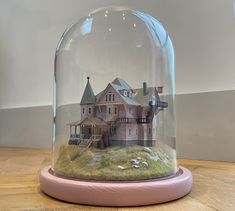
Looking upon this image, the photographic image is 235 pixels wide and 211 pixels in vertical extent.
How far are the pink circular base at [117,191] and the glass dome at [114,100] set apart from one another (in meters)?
0.03

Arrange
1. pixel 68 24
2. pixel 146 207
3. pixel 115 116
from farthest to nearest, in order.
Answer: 1. pixel 68 24
2. pixel 115 116
3. pixel 146 207

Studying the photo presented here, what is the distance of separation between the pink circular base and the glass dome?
3 cm

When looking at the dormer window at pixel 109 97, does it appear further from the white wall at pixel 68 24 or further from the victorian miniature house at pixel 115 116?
the white wall at pixel 68 24

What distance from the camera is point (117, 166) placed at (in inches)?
16.0

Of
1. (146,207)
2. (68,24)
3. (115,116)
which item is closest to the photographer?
(146,207)

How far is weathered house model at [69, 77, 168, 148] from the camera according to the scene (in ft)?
1.46

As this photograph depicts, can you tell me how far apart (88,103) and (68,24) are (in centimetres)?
68

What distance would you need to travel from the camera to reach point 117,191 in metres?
0.35

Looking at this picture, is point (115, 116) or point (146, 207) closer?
point (146, 207)

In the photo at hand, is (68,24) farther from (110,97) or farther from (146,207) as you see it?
(146,207)

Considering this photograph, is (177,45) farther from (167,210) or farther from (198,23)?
(167,210)

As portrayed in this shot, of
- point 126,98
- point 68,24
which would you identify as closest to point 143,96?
point 126,98

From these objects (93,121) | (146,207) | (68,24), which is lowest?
(146,207)

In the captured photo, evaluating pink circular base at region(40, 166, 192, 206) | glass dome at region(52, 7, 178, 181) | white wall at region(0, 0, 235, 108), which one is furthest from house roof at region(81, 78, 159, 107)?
white wall at region(0, 0, 235, 108)
